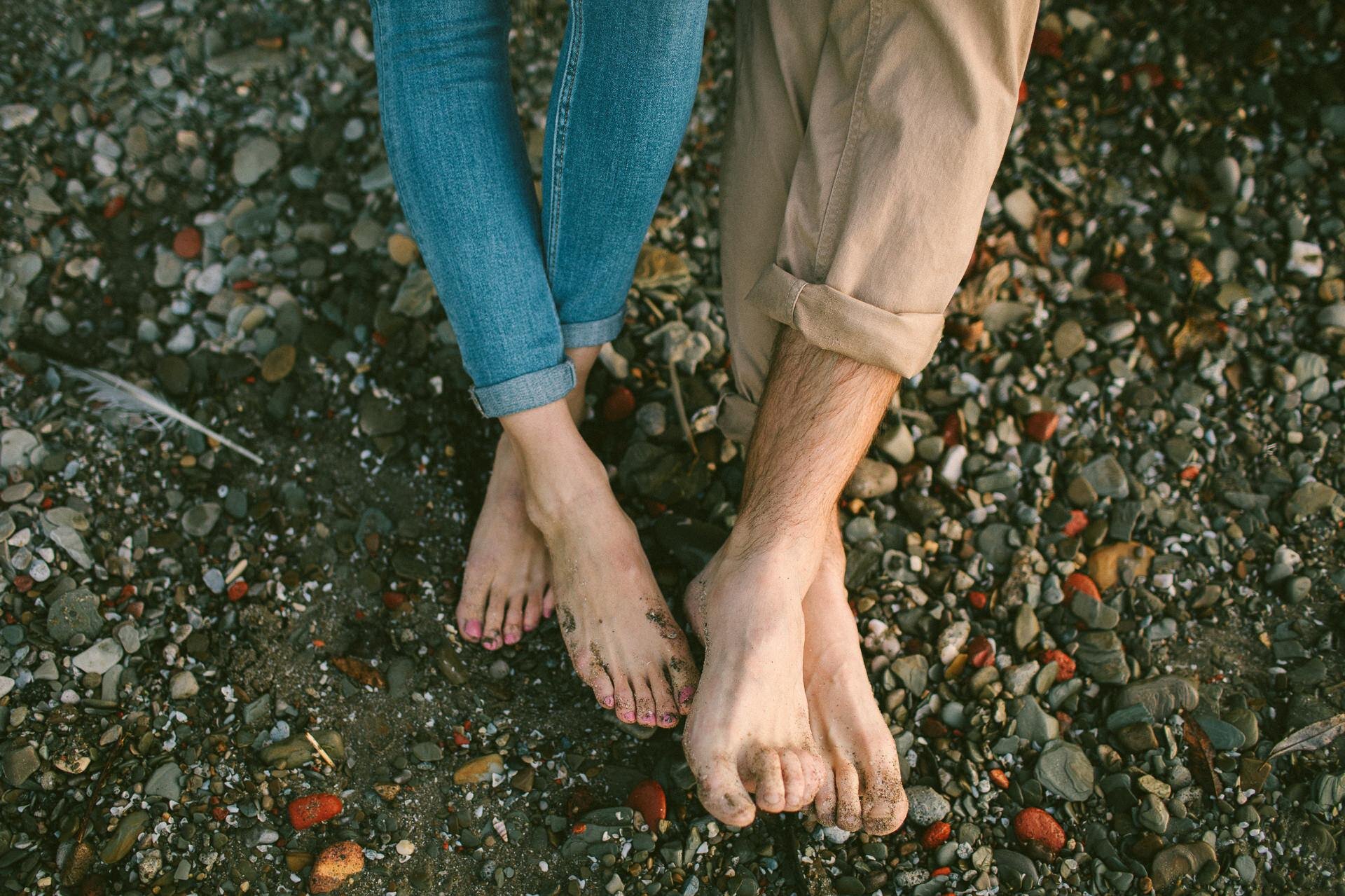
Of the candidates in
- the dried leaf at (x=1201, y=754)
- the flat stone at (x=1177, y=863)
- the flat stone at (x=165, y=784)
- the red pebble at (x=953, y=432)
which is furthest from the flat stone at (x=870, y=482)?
the flat stone at (x=165, y=784)

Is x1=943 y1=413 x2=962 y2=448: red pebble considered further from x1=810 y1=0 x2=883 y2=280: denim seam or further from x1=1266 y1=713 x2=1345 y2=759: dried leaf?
x1=1266 y1=713 x2=1345 y2=759: dried leaf

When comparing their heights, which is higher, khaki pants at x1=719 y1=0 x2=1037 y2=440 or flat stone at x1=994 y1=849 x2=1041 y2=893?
khaki pants at x1=719 y1=0 x2=1037 y2=440

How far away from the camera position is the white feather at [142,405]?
2.08 metres

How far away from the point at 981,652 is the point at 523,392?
1.15 m

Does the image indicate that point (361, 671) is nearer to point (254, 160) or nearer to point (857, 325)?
point (857, 325)

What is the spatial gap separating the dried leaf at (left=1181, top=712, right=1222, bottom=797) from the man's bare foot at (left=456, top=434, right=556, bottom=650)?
4.60 ft

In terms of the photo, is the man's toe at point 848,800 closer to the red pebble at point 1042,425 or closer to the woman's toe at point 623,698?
the woman's toe at point 623,698

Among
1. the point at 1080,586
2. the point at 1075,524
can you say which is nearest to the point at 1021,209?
the point at 1075,524

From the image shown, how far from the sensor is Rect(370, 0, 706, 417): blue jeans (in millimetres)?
1474

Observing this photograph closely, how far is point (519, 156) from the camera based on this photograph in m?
1.68

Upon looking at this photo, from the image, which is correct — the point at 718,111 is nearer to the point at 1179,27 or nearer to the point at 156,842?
the point at 1179,27

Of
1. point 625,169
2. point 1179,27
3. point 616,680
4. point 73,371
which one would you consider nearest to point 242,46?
point 73,371

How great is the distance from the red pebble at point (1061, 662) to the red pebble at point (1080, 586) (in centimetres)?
14

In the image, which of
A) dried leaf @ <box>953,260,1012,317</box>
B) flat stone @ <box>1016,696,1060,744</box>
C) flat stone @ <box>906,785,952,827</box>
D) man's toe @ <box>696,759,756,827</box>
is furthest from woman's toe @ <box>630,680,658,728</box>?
dried leaf @ <box>953,260,1012,317</box>
